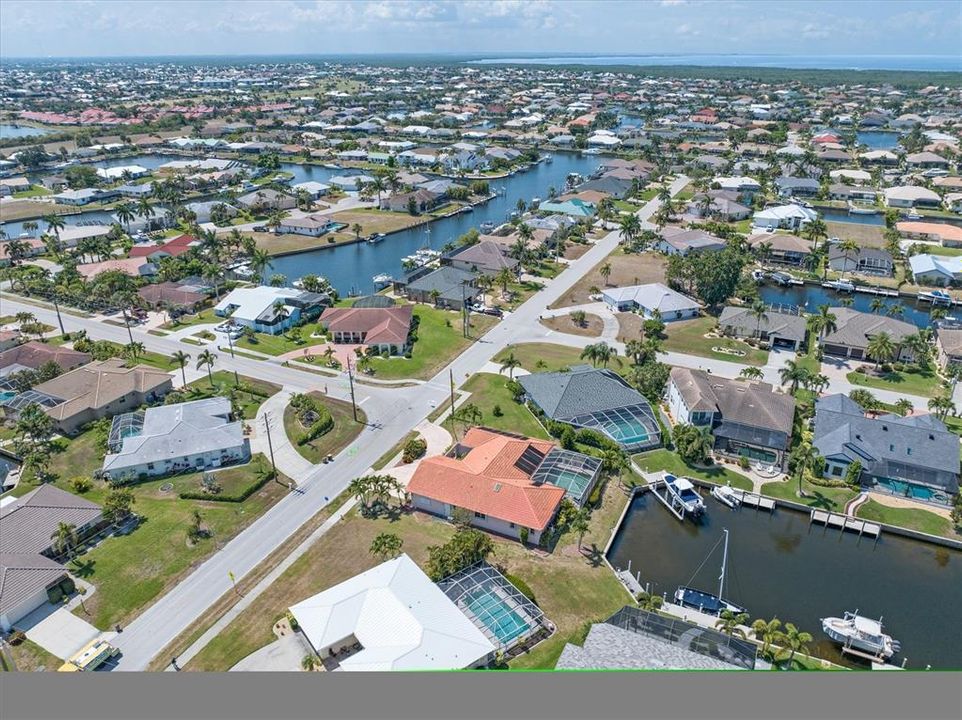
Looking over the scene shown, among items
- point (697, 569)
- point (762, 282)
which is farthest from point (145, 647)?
point (762, 282)

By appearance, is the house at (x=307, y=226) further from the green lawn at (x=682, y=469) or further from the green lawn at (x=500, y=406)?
the green lawn at (x=682, y=469)

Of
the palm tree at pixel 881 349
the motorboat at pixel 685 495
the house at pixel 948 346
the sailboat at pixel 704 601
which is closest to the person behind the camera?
the sailboat at pixel 704 601

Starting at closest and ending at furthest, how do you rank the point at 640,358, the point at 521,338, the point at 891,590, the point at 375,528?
the point at 891,590
the point at 375,528
the point at 640,358
the point at 521,338

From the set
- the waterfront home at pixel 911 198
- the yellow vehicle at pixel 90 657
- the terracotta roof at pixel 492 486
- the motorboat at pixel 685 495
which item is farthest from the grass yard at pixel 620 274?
the waterfront home at pixel 911 198

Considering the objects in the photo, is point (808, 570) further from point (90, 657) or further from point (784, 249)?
point (784, 249)

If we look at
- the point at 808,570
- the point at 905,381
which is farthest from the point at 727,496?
the point at 905,381

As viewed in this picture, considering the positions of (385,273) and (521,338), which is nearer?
(521,338)

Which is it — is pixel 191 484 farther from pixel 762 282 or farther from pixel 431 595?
pixel 762 282
